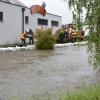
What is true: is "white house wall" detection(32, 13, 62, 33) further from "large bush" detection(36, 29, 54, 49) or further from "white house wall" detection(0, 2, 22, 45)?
"large bush" detection(36, 29, 54, 49)

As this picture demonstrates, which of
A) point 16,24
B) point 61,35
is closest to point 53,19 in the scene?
point 61,35

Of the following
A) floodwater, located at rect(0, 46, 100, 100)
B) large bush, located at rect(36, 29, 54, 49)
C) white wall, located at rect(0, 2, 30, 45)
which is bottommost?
floodwater, located at rect(0, 46, 100, 100)

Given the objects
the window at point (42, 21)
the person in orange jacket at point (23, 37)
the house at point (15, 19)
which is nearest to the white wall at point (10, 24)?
the house at point (15, 19)

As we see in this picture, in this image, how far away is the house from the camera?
37.3 m

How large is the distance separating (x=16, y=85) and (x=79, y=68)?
5620mm

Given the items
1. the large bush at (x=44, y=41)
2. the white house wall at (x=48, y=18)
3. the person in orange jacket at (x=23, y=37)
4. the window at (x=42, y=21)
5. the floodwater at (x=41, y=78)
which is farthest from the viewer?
the window at (x=42, y=21)

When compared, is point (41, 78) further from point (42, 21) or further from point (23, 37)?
Answer: point (42, 21)

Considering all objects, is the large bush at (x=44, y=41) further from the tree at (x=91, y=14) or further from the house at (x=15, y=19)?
the tree at (x=91, y=14)

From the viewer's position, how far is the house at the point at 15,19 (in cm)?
3728

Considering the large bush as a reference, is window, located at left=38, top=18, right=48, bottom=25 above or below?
above

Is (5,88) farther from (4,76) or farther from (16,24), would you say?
(16,24)

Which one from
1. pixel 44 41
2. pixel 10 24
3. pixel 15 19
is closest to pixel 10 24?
pixel 10 24

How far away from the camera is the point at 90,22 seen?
928 cm

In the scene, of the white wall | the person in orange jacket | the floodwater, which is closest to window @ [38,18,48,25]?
the white wall
